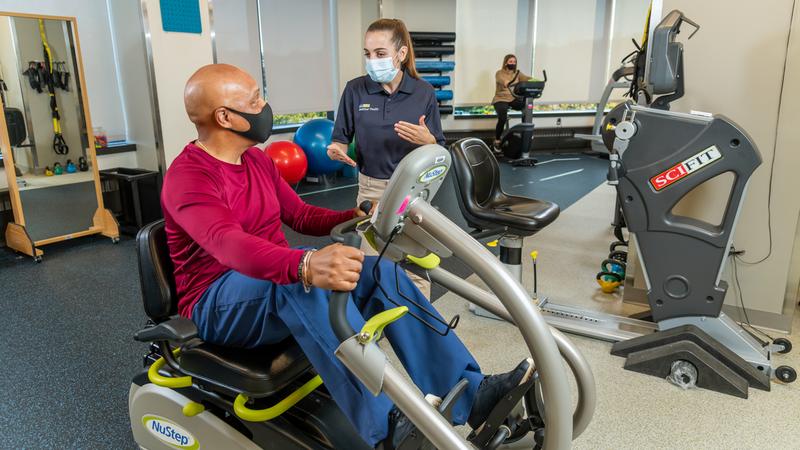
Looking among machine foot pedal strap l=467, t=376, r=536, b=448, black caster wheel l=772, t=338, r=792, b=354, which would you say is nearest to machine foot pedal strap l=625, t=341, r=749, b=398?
black caster wheel l=772, t=338, r=792, b=354

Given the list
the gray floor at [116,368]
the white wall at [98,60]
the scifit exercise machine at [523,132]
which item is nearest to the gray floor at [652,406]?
the gray floor at [116,368]

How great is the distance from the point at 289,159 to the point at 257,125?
4152 mm

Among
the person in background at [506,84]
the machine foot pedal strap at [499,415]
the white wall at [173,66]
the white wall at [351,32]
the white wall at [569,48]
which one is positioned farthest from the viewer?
the white wall at [569,48]

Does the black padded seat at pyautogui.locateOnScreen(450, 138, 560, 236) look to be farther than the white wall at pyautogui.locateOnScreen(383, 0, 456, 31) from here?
No

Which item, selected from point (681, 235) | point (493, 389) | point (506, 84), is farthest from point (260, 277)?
point (506, 84)

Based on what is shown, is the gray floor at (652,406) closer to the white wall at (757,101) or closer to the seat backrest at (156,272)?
the white wall at (757,101)

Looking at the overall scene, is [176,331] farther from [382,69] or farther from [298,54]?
[298,54]

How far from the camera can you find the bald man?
138 cm

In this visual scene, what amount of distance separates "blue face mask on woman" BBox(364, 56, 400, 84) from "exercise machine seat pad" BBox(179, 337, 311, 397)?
1.35 meters

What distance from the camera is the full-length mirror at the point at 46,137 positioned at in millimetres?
4039

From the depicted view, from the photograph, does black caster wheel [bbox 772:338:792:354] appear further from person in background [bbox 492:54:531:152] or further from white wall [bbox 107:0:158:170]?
person in background [bbox 492:54:531:152]

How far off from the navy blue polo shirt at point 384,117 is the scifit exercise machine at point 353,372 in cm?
102

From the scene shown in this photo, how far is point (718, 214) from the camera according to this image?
293 cm

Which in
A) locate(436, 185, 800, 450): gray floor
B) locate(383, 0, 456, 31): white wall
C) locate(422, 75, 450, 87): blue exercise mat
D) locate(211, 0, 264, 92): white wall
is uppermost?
locate(383, 0, 456, 31): white wall
